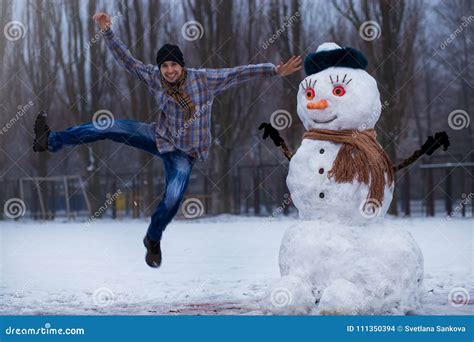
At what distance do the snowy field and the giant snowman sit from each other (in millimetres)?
368

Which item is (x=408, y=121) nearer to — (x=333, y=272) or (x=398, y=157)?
(x=398, y=157)

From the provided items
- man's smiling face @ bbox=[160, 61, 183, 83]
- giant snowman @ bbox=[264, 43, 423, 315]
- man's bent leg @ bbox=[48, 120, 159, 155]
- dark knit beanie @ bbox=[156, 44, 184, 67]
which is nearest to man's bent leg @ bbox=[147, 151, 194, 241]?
man's bent leg @ bbox=[48, 120, 159, 155]

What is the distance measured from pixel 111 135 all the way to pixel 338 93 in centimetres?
154

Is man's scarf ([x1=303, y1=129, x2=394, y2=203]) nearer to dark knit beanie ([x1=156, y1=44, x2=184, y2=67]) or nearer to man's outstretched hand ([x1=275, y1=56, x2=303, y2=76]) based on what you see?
man's outstretched hand ([x1=275, y1=56, x2=303, y2=76])

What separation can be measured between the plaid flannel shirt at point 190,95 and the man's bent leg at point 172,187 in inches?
2.5

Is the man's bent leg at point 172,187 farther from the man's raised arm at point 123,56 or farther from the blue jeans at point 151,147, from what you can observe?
the man's raised arm at point 123,56

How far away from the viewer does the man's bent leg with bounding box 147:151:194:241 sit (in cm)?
613

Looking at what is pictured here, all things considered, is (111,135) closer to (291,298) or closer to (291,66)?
(291,66)

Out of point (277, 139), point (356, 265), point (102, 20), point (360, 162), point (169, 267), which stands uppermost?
point (102, 20)

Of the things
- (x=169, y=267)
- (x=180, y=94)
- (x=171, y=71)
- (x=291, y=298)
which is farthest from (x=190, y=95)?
(x=169, y=267)

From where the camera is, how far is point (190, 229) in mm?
11156

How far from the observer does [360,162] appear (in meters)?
5.79

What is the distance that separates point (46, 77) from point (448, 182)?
5521 millimetres
